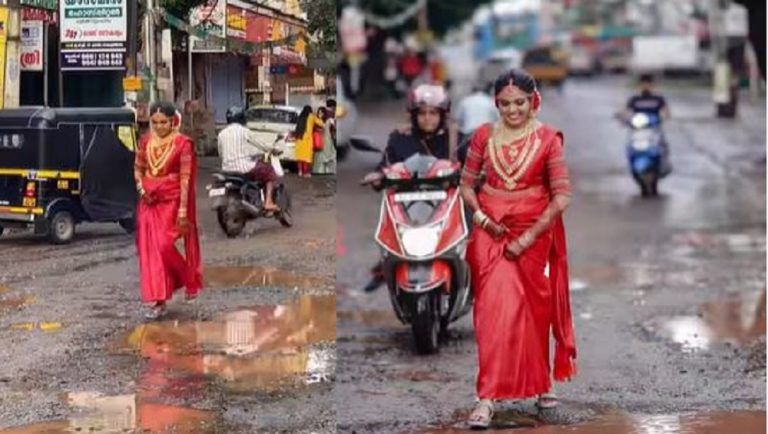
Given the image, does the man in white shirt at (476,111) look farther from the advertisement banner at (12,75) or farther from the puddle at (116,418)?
the advertisement banner at (12,75)

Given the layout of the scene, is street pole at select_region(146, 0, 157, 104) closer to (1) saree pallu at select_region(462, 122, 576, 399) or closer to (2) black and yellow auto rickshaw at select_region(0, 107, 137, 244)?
(2) black and yellow auto rickshaw at select_region(0, 107, 137, 244)

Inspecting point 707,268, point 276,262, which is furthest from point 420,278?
point 707,268

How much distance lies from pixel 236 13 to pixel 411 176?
110 inches

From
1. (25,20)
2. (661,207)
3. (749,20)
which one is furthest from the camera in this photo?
(749,20)

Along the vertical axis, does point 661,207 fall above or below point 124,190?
below

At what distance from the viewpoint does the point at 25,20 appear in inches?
161

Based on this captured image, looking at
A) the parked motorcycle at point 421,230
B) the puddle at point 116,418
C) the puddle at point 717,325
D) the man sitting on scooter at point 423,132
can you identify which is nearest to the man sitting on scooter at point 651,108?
the puddle at point 717,325

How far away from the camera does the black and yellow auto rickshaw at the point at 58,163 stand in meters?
4.12

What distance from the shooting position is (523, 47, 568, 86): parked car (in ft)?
181

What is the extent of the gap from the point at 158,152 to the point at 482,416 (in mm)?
1781

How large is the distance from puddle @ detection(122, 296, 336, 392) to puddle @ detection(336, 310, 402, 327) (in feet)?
13.5

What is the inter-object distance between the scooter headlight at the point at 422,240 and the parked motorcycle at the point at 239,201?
99.3 inches

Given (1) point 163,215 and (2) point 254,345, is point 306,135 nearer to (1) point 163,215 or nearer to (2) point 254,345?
(1) point 163,215

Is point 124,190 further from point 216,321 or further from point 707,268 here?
point 707,268
